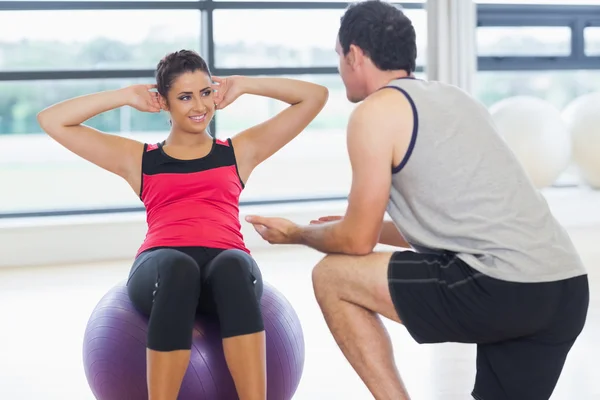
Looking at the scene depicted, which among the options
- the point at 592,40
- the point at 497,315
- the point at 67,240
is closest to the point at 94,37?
the point at 67,240

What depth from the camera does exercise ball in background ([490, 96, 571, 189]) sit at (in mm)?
5145

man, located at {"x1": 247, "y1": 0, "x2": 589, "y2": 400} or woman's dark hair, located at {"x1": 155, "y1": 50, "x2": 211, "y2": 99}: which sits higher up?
woman's dark hair, located at {"x1": 155, "y1": 50, "x2": 211, "y2": 99}

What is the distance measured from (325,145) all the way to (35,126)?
10.1ft

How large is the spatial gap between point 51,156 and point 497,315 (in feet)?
17.8

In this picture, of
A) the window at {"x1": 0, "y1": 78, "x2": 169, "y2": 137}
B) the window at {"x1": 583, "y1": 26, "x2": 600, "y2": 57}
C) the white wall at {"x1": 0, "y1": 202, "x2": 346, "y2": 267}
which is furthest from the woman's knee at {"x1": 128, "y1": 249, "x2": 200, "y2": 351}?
the window at {"x1": 583, "y1": 26, "x2": 600, "y2": 57}

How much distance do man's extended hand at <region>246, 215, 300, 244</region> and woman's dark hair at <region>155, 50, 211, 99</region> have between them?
1.57 ft

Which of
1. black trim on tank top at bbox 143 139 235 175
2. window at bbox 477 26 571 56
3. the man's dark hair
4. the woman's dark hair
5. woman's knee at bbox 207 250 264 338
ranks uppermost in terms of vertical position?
window at bbox 477 26 571 56

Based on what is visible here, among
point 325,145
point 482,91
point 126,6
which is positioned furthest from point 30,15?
point 325,145

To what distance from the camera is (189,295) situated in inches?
76.5

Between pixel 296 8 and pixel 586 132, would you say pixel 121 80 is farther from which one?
pixel 586 132

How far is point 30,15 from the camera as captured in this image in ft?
16.4

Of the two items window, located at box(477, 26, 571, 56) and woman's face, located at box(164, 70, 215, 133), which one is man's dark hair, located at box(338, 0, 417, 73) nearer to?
woman's face, located at box(164, 70, 215, 133)

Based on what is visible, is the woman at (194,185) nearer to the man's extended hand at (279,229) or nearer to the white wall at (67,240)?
the man's extended hand at (279,229)

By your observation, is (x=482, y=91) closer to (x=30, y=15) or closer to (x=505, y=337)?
(x=30, y=15)
